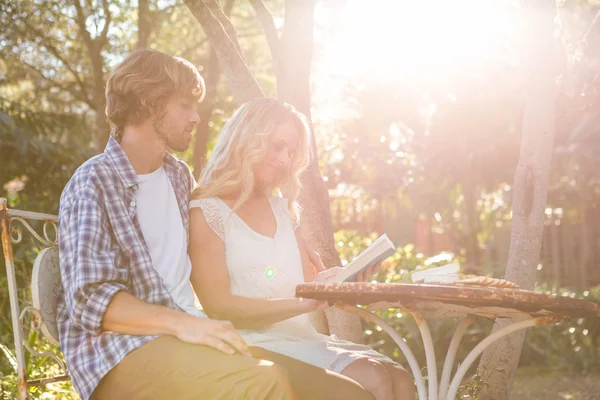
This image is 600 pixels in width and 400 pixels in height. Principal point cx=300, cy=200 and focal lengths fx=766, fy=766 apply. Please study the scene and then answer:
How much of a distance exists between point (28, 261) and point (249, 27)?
784 cm

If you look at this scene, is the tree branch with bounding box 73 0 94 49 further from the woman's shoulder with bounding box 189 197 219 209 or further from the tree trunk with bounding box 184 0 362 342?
the woman's shoulder with bounding box 189 197 219 209

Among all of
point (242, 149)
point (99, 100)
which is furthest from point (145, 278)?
point (99, 100)

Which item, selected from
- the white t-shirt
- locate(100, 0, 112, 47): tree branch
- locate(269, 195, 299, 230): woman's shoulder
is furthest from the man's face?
locate(100, 0, 112, 47): tree branch

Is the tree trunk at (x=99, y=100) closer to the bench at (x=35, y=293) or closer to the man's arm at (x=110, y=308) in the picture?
the bench at (x=35, y=293)

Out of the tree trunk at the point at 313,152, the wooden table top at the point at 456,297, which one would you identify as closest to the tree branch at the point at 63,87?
the tree trunk at the point at 313,152

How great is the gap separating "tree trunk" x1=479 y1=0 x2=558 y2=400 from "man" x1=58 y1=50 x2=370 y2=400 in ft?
6.40

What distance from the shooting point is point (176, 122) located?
3.19 metres

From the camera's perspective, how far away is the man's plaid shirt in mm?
2658

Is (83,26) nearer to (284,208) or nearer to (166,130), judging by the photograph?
(284,208)

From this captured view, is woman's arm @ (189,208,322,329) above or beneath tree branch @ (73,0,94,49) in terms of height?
beneath

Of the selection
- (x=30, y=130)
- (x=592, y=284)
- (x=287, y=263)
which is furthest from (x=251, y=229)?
(x=592, y=284)

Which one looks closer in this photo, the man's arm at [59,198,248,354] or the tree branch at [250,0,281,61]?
the man's arm at [59,198,248,354]

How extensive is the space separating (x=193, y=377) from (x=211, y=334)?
154 mm

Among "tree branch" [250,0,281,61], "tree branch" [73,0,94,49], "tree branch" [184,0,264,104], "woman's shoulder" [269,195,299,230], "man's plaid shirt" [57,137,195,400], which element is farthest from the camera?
"tree branch" [73,0,94,49]
